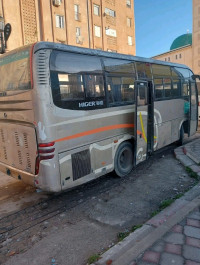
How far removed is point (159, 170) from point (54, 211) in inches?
132

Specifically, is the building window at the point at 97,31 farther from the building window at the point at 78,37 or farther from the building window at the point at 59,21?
the building window at the point at 59,21

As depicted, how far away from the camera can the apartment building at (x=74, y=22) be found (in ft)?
59.2

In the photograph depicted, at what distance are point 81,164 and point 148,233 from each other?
1.96 metres

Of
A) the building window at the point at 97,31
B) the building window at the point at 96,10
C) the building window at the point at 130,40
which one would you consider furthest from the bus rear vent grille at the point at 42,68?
the building window at the point at 130,40

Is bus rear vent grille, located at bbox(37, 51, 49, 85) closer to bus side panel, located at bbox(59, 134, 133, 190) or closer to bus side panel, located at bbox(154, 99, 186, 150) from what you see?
bus side panel, located at bbox(59, 134, 133, 190)

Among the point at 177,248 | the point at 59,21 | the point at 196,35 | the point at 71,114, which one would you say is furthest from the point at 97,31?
the point at 196,35

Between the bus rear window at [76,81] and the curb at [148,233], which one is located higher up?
the bus rear window at [76,81]

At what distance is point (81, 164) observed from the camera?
4758mm

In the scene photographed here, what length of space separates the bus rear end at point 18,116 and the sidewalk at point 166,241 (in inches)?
88.0

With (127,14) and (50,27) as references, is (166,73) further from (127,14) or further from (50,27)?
(127,14)

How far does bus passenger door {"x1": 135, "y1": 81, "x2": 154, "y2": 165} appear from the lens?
19.8 feet

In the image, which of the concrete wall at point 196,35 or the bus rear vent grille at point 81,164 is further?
the concrete wall at point 196,35

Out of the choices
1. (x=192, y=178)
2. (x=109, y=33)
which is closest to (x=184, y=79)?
(x=192, y=178)

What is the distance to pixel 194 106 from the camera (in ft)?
30.9
